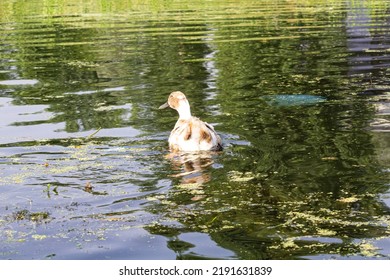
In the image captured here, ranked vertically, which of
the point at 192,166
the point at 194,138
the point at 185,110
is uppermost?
the point at 185,110

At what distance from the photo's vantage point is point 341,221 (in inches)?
275

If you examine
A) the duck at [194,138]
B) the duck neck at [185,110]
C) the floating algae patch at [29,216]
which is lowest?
the floating algae patch at [29,216]

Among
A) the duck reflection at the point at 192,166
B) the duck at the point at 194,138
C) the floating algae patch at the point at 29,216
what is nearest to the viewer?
the floating algae patch at the point at 29,216

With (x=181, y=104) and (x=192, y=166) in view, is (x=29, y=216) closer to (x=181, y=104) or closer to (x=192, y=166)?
(x=192, y=166)

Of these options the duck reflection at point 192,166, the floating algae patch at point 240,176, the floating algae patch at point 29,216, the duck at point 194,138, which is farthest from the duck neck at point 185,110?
the floating algae patch at point 29,216

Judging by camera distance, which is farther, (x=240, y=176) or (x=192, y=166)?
(x=192, y=166)

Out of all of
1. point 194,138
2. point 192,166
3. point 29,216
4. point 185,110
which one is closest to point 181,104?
point 185,110

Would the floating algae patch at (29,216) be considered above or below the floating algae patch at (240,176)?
above

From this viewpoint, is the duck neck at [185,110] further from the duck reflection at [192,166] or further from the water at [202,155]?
the duck reflection at [192,166]

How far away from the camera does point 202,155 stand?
9.33 metres

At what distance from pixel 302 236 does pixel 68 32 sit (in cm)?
1872

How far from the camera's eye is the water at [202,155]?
6.75m

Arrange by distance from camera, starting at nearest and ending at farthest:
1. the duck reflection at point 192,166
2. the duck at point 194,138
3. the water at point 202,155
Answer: the water at point 202,155 < the duck reflection at point 192,166 < the duck at point 194,138

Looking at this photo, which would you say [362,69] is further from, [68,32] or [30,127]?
[68,32]
